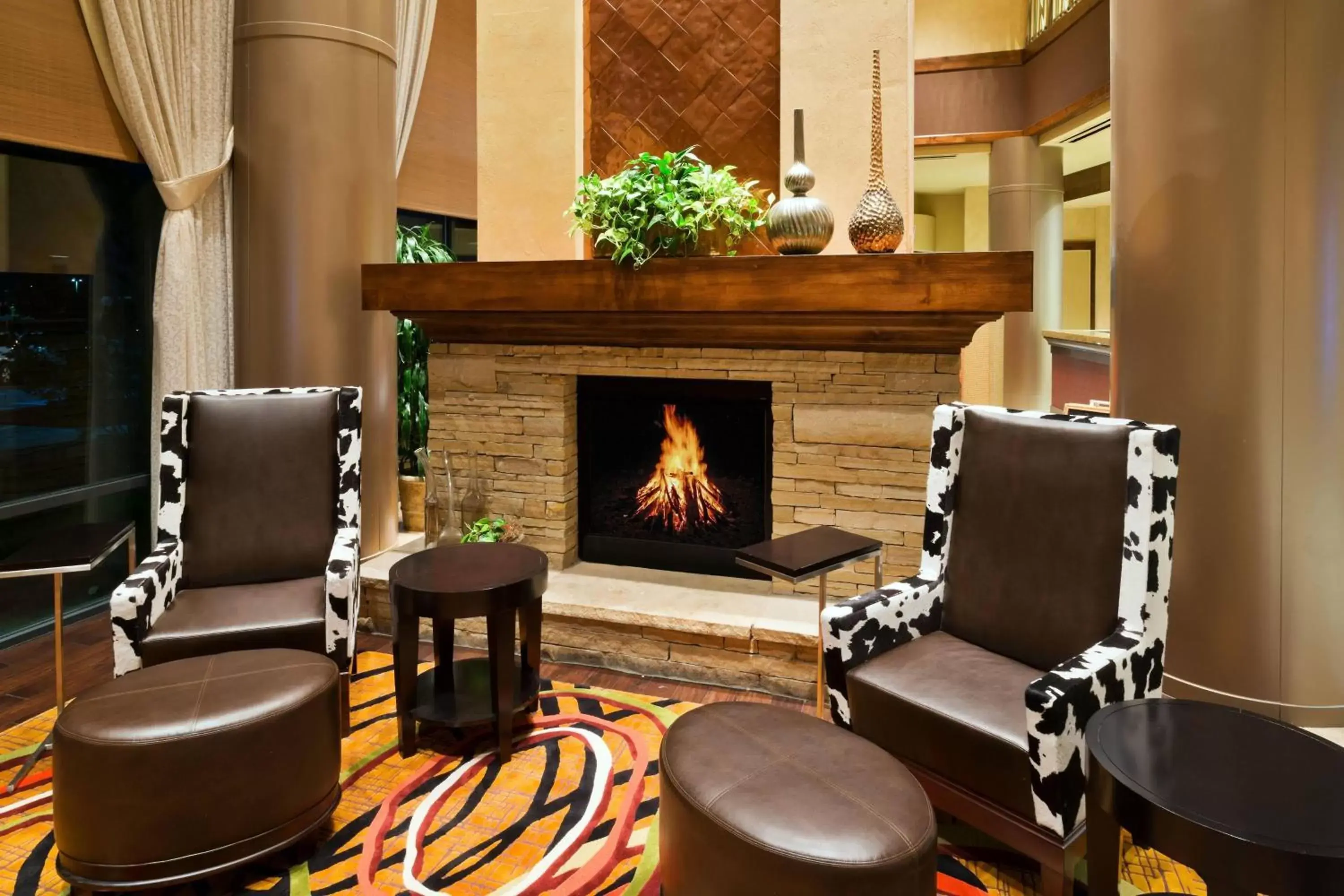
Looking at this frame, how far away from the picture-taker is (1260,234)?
2562 millimetres

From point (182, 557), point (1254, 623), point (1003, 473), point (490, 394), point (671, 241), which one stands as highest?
point (671, 241)

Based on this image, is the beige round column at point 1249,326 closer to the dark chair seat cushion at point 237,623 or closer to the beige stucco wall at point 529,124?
the beige stucco wall at point 529,124

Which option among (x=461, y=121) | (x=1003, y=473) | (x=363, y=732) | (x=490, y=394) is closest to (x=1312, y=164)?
(x=1003, y=473)

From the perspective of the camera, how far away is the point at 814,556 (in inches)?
93.2

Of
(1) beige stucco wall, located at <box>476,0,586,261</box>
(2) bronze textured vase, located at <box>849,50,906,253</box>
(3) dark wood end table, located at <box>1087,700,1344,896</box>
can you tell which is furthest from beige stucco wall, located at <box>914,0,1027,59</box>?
(3) dark wood end table, located at <box>1087,700,1344,896</box>

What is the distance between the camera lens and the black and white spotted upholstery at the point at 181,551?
2.38m

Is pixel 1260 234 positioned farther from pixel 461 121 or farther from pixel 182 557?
pixel 461 121

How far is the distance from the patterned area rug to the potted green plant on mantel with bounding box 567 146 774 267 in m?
1.72

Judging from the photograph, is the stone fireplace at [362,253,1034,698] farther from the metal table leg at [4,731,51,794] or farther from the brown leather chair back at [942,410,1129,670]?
the metal table leg at [4,731,51,794]

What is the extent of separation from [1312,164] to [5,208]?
4.72m

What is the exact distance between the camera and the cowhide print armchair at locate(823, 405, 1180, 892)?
5.84 ft

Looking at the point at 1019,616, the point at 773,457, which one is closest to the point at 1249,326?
the point at 1019,616

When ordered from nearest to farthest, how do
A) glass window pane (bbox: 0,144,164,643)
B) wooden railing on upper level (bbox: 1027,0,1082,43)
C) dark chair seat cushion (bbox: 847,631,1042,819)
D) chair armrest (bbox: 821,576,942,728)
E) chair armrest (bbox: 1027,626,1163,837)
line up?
chair armrest (bbox: 1027,626,1163,837), dark chair seat cushion (bbox: 847,631,1042,819), chair armrest (bbox: 821,576,942,728), glass window pane (bbox: 0,144,164,643), wooden railing on upper level (bbox: 1027,0,1082,43)

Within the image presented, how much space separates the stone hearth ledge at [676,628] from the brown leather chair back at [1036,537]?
2.62 feet
